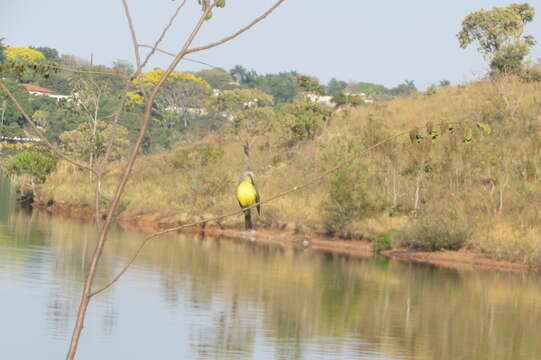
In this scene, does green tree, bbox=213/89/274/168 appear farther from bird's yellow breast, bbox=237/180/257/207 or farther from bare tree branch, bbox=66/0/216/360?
bare tree branch, bbox=66/0/216/360

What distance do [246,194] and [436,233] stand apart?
28766mm

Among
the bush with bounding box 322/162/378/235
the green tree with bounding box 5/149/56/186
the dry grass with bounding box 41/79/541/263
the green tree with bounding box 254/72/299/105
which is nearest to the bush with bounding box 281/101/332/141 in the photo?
the dry grass with bounding box 41/79/541/263

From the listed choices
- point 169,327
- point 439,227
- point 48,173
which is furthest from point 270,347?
point 48,173

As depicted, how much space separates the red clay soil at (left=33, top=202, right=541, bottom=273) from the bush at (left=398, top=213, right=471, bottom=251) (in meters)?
0.30

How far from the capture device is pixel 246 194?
3.34 m

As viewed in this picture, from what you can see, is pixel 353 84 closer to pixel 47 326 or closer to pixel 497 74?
pixel 497 74

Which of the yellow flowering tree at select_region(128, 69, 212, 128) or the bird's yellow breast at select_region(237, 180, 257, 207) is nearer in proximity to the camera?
the bird's yellow breast at select_region(237, 180, 257, 207)

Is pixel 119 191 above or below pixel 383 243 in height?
above

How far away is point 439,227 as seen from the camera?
31047 mm

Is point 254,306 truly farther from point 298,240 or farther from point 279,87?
point 279,87

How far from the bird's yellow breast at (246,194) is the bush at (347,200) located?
30.1 m

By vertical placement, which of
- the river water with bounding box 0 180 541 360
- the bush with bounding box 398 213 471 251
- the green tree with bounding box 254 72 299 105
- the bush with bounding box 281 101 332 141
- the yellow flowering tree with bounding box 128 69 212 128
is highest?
the green tree with bounding box 254 72 299 105

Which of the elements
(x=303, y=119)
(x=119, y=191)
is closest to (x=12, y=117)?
(x=303, y=119)

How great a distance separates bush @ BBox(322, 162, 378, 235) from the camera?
33.6 meters
